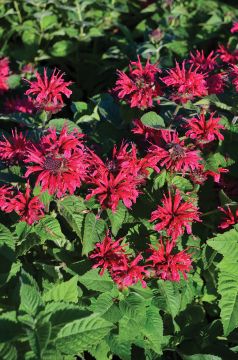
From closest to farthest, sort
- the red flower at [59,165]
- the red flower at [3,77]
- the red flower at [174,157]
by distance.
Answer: the red flower at [59,165], the red flower at [174,157], the red flower at [3,77]

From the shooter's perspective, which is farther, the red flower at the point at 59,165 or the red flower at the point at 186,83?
the red flower at the point at 186,83

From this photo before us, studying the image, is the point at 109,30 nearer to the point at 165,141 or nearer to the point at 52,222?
the point at 165,141

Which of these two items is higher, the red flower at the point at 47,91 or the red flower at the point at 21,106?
the red flower at the point at 47,91

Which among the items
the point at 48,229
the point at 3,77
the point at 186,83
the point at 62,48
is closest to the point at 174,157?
the point at 186,83

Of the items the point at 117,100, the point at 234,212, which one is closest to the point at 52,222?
the point at 234,212

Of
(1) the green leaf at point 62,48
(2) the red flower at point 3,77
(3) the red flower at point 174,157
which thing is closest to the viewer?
(3) the red flower at point 174,157

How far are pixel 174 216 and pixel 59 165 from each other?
41 cm

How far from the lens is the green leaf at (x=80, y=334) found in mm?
1229

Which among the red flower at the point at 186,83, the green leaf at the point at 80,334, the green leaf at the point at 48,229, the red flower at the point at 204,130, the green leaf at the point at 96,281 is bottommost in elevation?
the green leaf at the point at 96,281

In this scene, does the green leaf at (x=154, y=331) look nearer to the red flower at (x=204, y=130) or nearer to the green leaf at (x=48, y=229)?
the green leaf at (x=48, y=229)

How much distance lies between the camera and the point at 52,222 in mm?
1481

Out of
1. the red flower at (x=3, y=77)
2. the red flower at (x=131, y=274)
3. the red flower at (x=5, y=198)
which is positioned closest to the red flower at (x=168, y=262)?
the red flower at (x=131, y=274)

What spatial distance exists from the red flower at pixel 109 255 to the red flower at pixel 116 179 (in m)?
0.13

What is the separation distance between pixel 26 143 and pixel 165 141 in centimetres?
50
